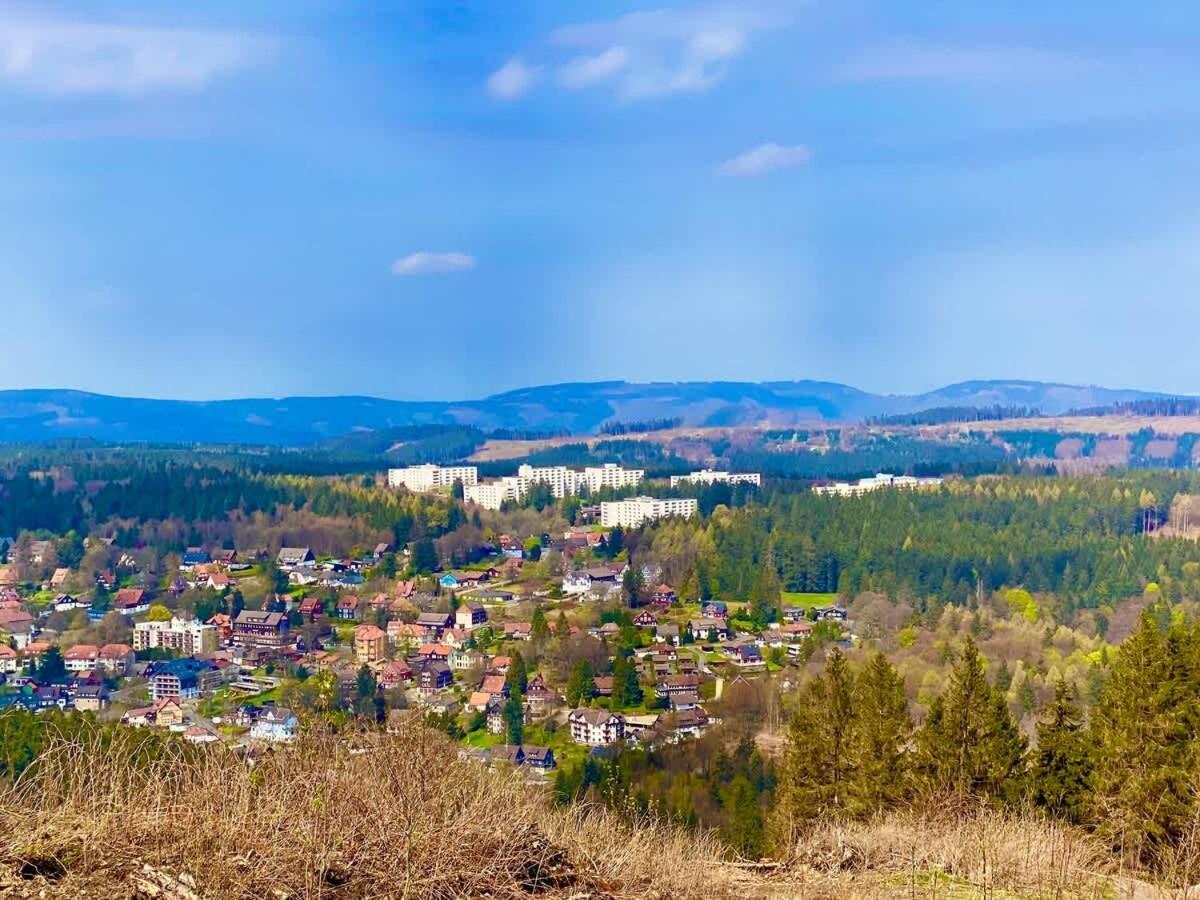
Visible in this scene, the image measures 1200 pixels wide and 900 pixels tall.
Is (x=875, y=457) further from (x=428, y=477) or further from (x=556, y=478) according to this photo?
(x=428, y=477)

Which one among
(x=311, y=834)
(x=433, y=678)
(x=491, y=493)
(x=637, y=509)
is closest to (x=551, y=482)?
(x=491, y=493)

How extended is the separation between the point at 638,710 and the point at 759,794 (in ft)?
26.3

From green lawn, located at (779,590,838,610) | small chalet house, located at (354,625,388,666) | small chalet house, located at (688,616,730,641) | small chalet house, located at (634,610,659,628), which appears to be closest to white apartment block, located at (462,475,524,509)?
green lawn, located at (779,590,838,610)

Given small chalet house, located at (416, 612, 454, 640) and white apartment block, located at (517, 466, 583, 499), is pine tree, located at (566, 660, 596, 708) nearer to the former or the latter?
small chalet house, located at (416, 612, 454, 640)

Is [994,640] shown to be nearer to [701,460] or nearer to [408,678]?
[408,678]

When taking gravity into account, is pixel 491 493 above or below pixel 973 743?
below

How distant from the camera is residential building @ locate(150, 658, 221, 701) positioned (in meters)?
27.5

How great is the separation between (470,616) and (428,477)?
3848 cm

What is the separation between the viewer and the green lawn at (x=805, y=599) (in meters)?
39.3

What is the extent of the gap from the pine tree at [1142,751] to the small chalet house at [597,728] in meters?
13.9

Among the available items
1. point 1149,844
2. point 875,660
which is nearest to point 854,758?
point 875,660

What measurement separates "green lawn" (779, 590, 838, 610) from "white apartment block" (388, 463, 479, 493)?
32572mm

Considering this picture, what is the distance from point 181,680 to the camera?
1103 inches

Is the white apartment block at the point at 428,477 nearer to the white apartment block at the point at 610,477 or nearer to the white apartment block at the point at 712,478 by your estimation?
the white apartment block at the point at 610,477
